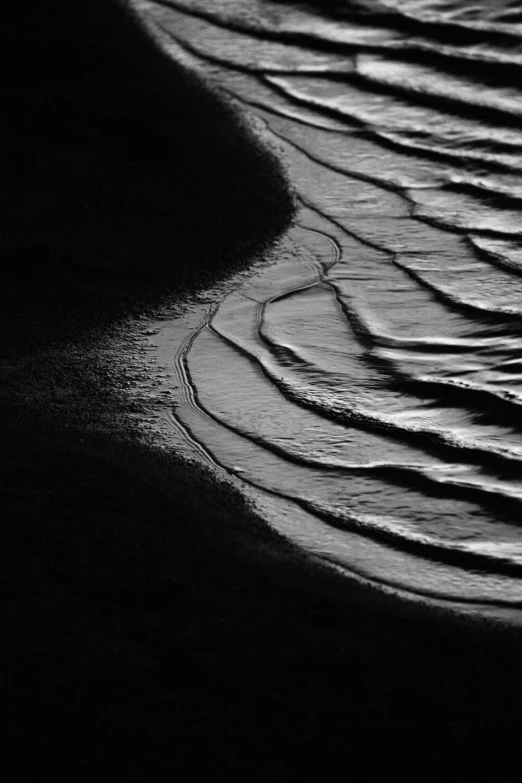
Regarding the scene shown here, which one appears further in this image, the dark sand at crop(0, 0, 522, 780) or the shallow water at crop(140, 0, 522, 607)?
the shallow water at crop(140, 0, 522, 607)

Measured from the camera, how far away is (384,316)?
131 inches

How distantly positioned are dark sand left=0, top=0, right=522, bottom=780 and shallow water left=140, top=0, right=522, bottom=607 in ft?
0.52

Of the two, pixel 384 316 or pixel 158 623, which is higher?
pixel 384 316

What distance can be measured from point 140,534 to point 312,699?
559 mm

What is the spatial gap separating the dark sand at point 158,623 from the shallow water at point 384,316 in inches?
6.3

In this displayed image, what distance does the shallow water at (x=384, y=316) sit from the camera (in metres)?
2.45

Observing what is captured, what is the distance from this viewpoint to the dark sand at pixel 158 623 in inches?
72.0

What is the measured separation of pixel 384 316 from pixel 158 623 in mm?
1525

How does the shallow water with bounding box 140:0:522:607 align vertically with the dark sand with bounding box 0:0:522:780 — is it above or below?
above

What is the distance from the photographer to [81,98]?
4.63 m

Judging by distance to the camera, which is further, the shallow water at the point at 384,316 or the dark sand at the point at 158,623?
the shallow water at the point at 384,316

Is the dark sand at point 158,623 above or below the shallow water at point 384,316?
below

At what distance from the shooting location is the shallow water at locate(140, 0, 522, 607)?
245 centimetres

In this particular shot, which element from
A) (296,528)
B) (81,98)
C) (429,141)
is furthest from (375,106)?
(296,528)
